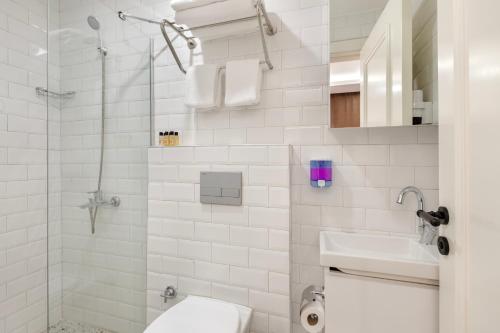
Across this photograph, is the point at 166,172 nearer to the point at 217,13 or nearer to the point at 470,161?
the point at 217,13

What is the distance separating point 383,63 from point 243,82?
25.5 inches

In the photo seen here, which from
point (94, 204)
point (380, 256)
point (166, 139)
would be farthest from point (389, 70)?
point (94, 204)

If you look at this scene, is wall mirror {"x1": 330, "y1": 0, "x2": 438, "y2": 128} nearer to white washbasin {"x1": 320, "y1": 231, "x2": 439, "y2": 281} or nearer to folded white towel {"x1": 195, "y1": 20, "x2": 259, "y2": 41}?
folded white towel {"x1": 195, "y1": 20, "x2": 259, "y2": 41}

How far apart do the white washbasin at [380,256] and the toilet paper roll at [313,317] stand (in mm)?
242

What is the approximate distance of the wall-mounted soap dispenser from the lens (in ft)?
3.86

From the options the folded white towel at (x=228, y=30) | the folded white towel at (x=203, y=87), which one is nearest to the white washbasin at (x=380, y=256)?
the folded white towel at (x=203, y=87)

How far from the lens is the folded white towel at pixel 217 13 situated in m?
1.17

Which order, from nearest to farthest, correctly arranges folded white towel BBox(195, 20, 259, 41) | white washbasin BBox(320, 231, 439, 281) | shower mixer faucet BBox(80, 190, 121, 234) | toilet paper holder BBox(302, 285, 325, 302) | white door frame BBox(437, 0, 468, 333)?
white door frame BBox(437, 0, 468, 333)
white washbasin BBox(320, 231, 439, 281)
toilet paper holder BBox(302, 285, 325, 302)
folded white towel BBox(195, 20, 259, 41)
shower mixer faucet BBox(80, 190, 121, 234)

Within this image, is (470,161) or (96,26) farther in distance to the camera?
(96,26)

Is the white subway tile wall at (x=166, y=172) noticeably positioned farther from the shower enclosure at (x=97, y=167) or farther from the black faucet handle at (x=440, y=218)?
the black faucet handle at (x=440, y=218)

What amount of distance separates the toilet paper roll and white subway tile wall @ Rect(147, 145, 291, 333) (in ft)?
0.48


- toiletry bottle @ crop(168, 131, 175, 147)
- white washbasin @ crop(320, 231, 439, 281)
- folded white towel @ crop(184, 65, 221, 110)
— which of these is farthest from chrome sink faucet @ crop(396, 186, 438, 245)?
toiletry bottle @ crop(168, 131, 175, 147)

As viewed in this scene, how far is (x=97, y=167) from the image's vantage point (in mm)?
1386

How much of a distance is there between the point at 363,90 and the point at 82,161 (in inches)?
58.8
